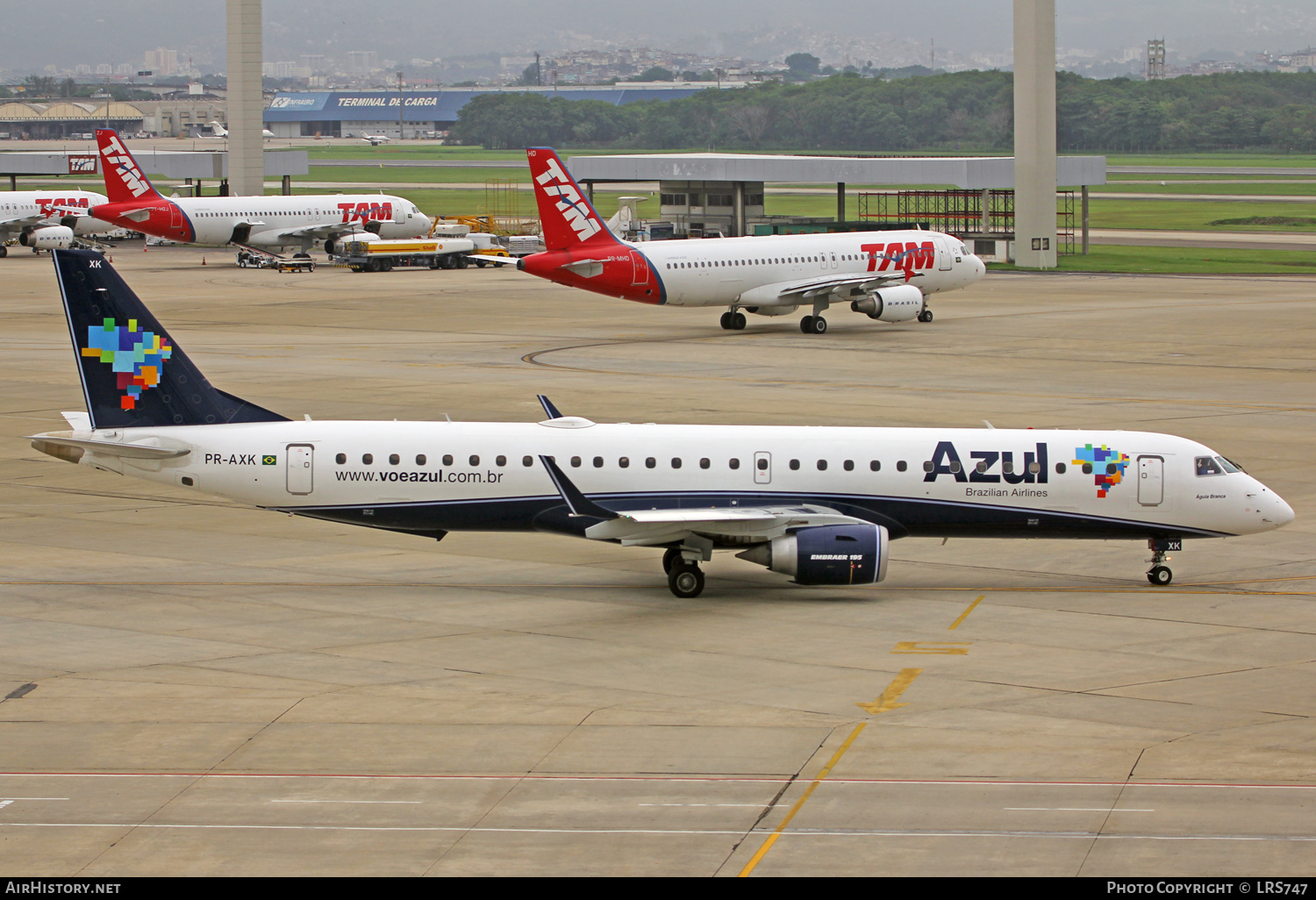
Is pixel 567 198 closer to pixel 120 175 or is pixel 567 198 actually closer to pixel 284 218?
pixel 284 218

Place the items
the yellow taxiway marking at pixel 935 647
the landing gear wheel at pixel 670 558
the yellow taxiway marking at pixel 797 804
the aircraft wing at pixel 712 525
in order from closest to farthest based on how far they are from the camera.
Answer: the yellow taxiway marking at pixel 797 804 → the yellow taxiway marking at pixel 935 647 → the aircraft wing at pixel 712 525 → the landing gear wheel at pixel 670 558

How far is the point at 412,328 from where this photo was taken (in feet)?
275

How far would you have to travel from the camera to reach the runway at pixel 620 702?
1961cm

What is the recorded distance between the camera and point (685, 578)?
3272 cm

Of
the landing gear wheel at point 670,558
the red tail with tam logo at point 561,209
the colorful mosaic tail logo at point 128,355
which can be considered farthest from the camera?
the red tail with tam logo at point 561,209

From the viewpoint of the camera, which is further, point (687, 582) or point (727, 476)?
point (727, 476)

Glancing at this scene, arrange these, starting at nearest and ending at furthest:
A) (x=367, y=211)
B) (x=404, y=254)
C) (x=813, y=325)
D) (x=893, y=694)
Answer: (x=893, y=694) < (x=813, y=325) < (x=404, y=254) < (x=367, y=211)

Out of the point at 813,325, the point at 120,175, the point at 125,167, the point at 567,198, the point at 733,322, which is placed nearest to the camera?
the point at 567,198

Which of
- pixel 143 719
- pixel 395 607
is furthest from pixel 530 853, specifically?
pixel 395 607

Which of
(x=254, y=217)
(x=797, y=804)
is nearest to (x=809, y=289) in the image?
(x=254, y=217)

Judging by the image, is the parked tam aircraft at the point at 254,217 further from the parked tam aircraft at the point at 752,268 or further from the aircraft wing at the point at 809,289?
the aircraft wing at the point at 809,289

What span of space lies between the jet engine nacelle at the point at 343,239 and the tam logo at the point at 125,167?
14510mm

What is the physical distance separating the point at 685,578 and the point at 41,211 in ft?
382

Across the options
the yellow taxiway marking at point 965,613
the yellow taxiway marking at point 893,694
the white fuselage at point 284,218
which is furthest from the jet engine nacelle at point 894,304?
the yellow taxiway marking at point 893,694
